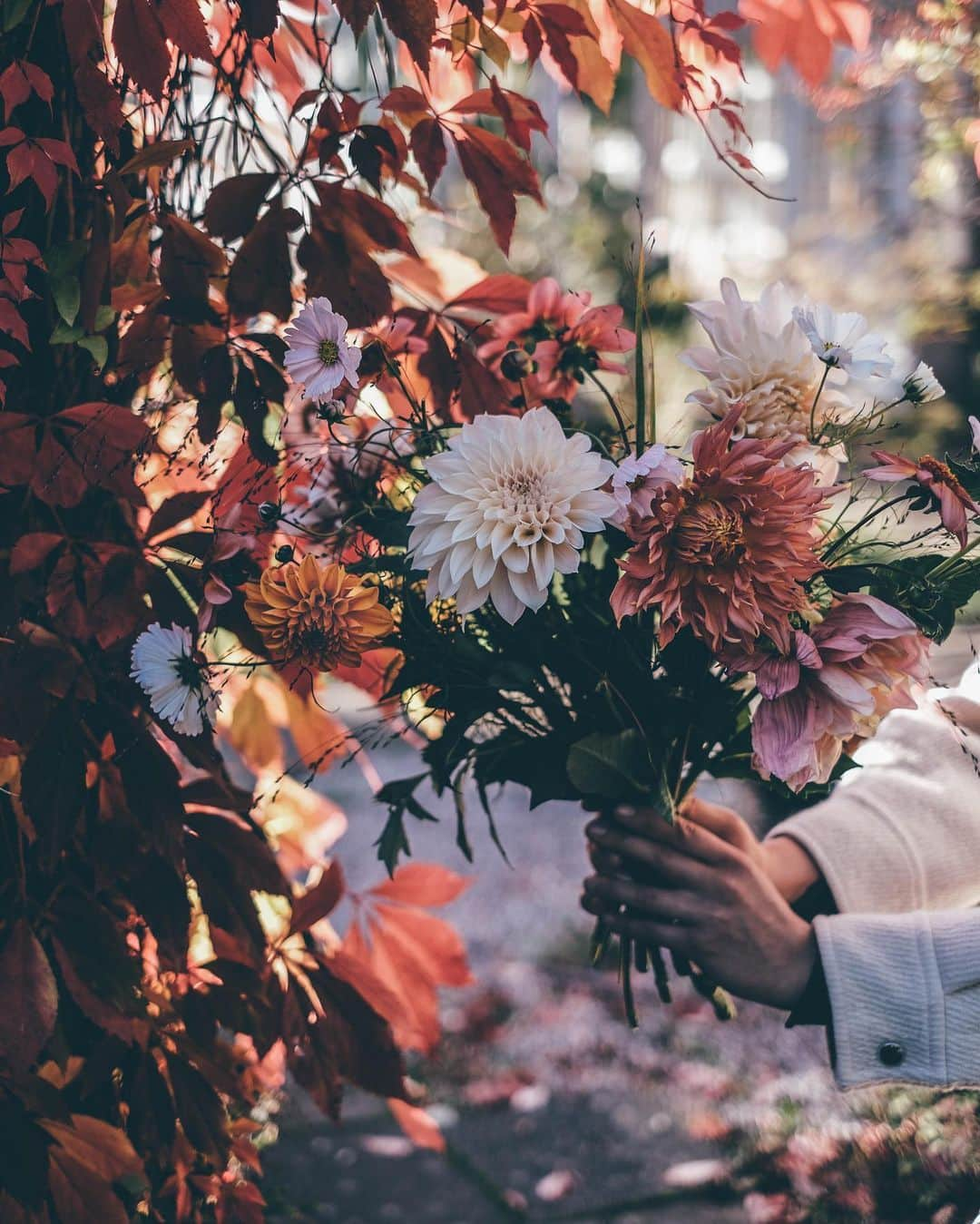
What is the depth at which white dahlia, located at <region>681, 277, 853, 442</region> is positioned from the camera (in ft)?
3.41

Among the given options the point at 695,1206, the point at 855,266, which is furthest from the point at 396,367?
the point at 855,266

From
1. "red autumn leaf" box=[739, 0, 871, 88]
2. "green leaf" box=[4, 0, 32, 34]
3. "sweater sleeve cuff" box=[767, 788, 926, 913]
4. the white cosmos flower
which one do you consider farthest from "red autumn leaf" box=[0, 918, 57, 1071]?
"red autumn leaf" box=[739, 0, 871, 88]

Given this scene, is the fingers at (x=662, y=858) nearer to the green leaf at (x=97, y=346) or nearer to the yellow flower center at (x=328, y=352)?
the yellow flower center at (x=328, y=352)

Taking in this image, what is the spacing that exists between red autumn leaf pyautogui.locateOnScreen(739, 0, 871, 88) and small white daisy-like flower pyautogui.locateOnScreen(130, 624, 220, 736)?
1000 millimetres

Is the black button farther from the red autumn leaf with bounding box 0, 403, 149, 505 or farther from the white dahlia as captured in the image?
the red autumn leaf with bounding box 0, 403, 149, 505

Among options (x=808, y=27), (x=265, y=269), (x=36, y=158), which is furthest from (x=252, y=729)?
(x=808, y=27)

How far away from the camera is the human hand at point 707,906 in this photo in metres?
1.21

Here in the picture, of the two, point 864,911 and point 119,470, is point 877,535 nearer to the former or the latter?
point 864,911

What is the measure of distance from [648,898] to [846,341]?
611 mm

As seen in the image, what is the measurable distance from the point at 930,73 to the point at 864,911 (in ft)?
6.10

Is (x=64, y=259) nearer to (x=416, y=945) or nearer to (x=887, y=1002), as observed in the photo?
(x=416, y=945)

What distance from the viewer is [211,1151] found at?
1187 millimetres

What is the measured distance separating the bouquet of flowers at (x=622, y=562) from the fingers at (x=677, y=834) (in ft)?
0.08

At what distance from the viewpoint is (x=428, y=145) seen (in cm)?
114
